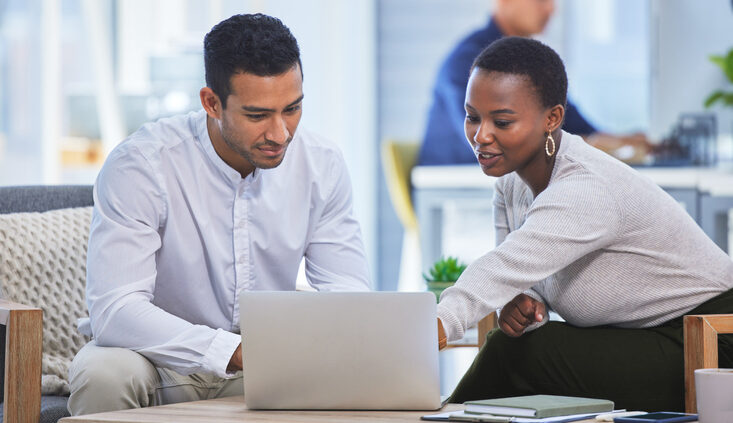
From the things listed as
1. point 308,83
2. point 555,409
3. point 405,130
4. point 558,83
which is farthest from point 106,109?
point 555,409

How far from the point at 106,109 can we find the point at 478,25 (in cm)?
232

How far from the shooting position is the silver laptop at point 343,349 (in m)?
1.42

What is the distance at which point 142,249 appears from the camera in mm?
1859

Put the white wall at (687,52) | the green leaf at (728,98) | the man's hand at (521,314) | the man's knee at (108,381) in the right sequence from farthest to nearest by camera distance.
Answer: the white wall at (687,52) → the green leaf at (728,98) → the man's hand at (521,314) → the man's knee at (108,381)

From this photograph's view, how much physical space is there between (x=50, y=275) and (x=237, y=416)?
35.4 inches

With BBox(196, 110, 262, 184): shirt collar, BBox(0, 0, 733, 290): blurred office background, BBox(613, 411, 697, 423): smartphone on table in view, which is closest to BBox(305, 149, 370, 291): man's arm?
BBox(196, 110, 262, 184): shirt collar

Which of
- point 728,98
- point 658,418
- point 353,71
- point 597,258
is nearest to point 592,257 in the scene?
point 597,258

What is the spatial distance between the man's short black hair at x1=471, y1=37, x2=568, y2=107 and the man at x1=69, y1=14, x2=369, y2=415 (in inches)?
14.6

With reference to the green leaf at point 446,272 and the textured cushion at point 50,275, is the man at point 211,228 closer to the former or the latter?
the textured cushion at point 50,275

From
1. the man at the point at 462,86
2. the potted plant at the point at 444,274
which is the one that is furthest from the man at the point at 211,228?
the man at the point at 462,86

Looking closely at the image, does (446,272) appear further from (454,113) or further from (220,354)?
(454,113)

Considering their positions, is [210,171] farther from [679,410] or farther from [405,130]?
[405,130]

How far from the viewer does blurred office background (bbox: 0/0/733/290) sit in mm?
4035

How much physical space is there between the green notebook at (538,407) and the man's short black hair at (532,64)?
0.58 meters
